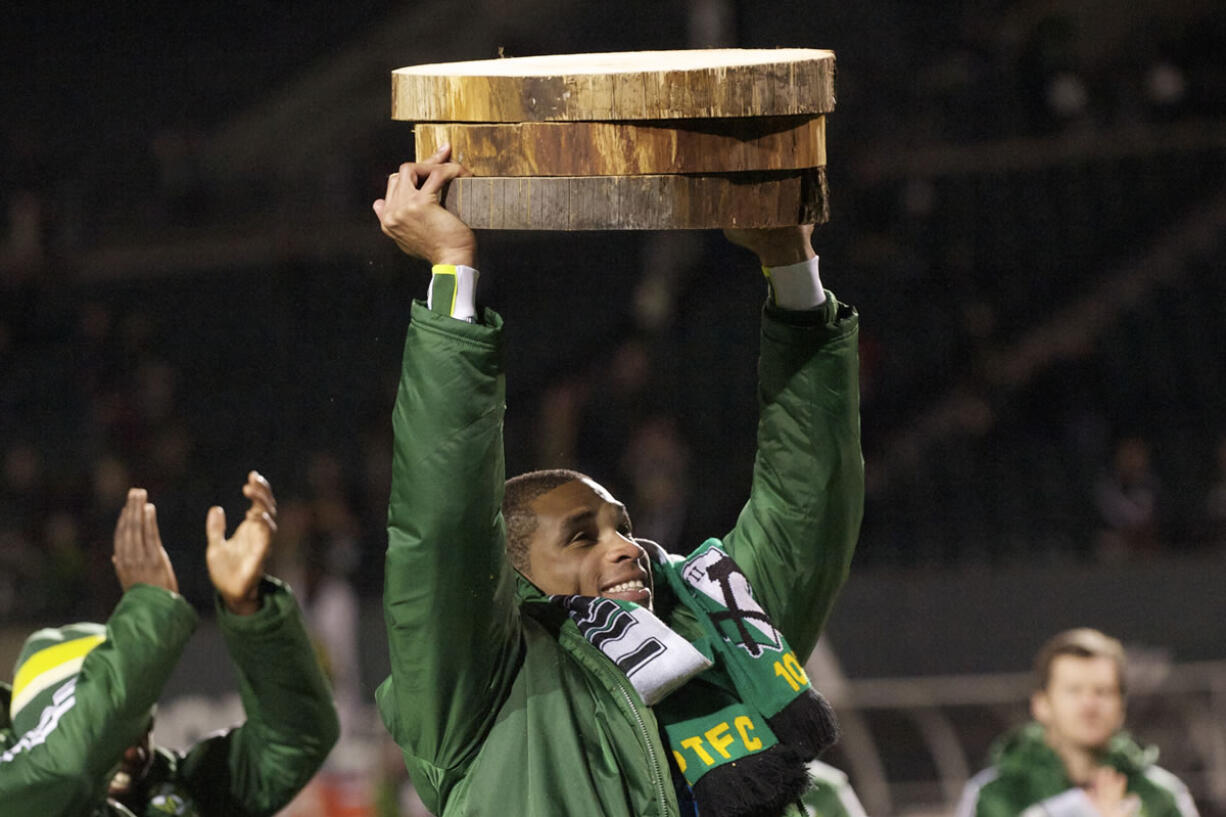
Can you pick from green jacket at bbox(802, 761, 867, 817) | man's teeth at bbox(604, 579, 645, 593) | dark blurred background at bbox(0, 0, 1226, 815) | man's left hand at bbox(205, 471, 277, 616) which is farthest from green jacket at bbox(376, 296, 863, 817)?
dark blurred background at bbox(0, 0, 1226, 815)

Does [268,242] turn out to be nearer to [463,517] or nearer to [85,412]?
[85,412]

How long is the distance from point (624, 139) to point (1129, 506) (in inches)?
361

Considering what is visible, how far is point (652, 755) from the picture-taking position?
2936 millimetres

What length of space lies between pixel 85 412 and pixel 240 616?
9.27 m

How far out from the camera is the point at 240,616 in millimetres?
3920

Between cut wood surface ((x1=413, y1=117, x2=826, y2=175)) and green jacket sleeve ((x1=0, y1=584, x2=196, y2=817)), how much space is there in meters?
1.30

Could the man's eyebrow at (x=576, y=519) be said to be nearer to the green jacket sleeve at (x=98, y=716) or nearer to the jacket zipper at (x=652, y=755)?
the jacket zipper at (x=652, y=755)

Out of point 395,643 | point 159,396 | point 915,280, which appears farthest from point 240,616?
point 915,280

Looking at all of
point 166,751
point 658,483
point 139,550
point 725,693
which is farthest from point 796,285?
point 658,483

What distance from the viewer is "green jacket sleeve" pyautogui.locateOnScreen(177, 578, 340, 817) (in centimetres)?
399

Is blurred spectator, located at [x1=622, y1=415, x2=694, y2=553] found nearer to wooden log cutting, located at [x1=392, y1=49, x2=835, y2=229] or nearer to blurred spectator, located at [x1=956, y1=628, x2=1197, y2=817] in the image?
blurred spectator, located at [x1=956, y1=628, x2=1197, y2=817]

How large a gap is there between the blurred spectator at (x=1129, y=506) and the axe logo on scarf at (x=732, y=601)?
8.34 metres

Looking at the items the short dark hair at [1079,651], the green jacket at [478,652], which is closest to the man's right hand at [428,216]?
the green jacket at [478,652]

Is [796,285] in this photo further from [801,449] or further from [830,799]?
[830,799]
